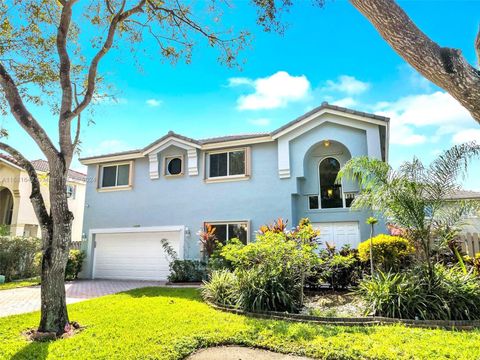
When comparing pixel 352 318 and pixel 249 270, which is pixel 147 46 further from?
pixel 352 318

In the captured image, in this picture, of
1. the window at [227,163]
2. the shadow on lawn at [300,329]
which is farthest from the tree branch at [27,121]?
the window at [227,163]

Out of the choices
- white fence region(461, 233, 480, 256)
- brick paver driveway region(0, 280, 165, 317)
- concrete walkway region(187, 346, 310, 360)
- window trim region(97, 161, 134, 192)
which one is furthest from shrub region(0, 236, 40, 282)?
white fence region(461, 233, 480, 256)

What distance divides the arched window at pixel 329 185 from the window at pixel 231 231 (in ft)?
13.1

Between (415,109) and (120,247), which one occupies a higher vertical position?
(415,109)

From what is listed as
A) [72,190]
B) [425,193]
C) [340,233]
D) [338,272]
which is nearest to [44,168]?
[72,190]

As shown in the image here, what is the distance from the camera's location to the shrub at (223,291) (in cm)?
929

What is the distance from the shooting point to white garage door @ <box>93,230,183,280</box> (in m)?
17.5

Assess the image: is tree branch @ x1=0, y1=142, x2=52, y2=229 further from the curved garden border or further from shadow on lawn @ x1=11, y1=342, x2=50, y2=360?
the curved garden border

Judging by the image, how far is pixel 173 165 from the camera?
1852 centimetres

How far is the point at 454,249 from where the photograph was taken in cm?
1034

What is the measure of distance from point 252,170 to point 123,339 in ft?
37.4

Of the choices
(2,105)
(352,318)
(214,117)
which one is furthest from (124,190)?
(352,318)

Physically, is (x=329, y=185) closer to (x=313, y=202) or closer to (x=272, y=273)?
(x=313, y=202)

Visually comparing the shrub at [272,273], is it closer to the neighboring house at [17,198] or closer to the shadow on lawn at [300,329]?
the shadow on lawn at [300,329]
